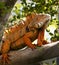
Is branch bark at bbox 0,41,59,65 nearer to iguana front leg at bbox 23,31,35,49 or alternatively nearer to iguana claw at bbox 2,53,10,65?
iguana claw at bbox 2,53,10,65

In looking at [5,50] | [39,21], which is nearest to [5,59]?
[5,50]

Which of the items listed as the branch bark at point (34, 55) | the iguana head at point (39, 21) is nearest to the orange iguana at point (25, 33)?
the iguana head at point (39, 21)

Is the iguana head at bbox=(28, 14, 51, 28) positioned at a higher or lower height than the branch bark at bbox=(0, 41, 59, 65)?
higher

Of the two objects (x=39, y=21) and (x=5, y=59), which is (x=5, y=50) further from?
(x=39, y=21)

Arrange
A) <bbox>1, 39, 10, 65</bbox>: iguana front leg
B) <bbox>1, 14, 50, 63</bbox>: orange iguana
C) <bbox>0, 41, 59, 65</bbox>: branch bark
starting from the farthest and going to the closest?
1. <bbox>1, 14, 50, 63</bbox>: orange iguana
2. <bbox>1, 39, 10, 65</bbox>: iguana front leg
3. <bbox>0, 41, 59, 65</bbox>: branch bark

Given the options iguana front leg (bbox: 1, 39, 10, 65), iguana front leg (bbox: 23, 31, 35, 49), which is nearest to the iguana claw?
iguana front leg (bbox: 1, 39, 10, 65)

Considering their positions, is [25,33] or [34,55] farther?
[25,33]

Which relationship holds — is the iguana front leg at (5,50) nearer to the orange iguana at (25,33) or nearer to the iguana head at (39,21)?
the orange iguana at (25,33)
